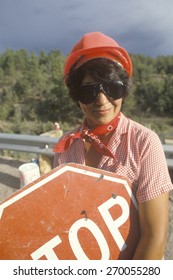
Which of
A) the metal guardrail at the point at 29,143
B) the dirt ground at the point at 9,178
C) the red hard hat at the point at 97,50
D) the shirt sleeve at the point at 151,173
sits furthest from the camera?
the metal guardrail at the point at 29,143

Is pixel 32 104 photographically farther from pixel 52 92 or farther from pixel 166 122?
pixel 166 122

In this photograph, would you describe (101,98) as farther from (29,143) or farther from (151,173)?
(29,143)

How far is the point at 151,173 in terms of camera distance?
4.30 feet

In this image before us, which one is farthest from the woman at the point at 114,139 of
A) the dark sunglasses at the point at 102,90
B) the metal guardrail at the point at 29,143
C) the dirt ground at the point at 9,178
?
the metal guardrail at the point at 29,143

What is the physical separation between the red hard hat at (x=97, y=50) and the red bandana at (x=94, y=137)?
0.29m

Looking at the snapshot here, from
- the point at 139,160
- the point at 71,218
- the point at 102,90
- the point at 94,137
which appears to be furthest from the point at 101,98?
the point at 71,218

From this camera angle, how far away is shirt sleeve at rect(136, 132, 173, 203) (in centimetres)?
128

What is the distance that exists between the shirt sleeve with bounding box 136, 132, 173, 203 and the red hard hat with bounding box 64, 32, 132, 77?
0.44 meters

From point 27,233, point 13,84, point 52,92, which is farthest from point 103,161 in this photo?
point 13,84

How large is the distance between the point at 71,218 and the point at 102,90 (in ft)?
2.14

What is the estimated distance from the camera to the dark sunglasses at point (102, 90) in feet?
5.02

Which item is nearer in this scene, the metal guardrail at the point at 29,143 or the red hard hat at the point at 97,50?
the red hard hat at the point at 97,50

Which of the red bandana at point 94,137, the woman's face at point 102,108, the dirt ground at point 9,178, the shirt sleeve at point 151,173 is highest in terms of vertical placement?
the woman's face at point 102,108

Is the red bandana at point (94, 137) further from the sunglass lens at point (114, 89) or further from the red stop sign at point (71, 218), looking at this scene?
the red stop sign at point (71, 218)
